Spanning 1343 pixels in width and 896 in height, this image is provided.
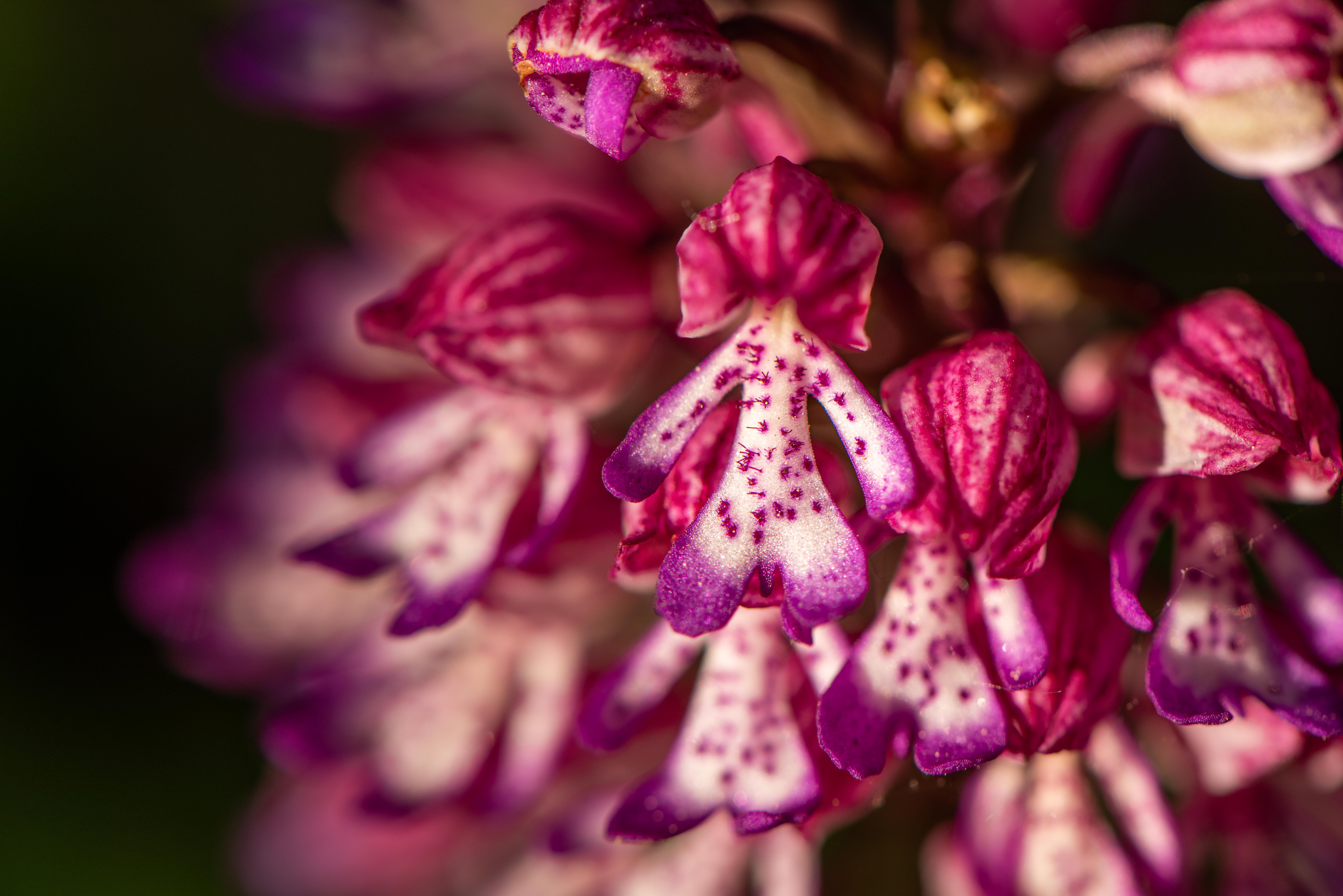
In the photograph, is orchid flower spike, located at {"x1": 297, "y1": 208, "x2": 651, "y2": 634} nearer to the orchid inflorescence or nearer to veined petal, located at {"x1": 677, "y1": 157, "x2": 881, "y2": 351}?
the orchid inflorescence

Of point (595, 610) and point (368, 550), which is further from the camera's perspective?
point (595, 610)

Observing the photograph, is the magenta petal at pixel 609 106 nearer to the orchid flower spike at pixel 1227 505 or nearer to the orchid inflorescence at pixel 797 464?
the orchid inflorescence at pixel 797 464

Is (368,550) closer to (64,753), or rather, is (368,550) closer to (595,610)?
(595,610)

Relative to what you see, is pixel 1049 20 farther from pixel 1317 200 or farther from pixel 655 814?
pixel 655 814

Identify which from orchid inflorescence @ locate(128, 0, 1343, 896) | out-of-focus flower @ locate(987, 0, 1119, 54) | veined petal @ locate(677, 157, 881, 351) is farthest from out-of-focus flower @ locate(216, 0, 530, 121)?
veined petal @ locate(677, 157, 881, 351)

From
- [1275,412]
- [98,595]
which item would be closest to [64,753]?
[98,595]

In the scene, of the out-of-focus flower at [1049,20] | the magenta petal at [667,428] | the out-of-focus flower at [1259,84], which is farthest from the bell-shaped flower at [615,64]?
the out-of-focus flower at [1049,20]
